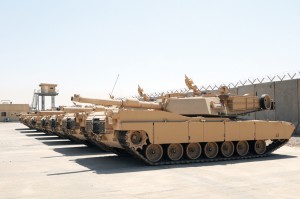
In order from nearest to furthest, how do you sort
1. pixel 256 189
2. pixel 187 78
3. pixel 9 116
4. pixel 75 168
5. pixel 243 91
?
1. pixel 256 189
2. pixel 75 168
3. pixel 187 78
4. pixel 243 91
5. pixel 9 116

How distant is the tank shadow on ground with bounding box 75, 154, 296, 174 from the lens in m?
13.8

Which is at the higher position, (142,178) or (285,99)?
(285,99)

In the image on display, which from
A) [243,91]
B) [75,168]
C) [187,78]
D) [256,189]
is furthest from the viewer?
[243,91]

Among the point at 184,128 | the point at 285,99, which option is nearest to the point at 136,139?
the point at 184,128

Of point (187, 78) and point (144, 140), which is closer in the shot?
point (144, 140)

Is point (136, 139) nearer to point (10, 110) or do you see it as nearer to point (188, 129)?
point (188, 129)

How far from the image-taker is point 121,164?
49.7ft

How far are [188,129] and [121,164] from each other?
2952mm

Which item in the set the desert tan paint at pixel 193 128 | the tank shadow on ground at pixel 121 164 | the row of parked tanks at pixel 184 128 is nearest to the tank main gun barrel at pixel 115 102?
the row of parked tanks at pixel 184 128

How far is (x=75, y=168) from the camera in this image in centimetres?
1416

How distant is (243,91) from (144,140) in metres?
21.3

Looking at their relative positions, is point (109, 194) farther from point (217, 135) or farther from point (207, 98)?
point (207, 98)

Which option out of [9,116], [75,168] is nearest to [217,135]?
[75,168]

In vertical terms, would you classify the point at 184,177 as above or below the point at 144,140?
below
